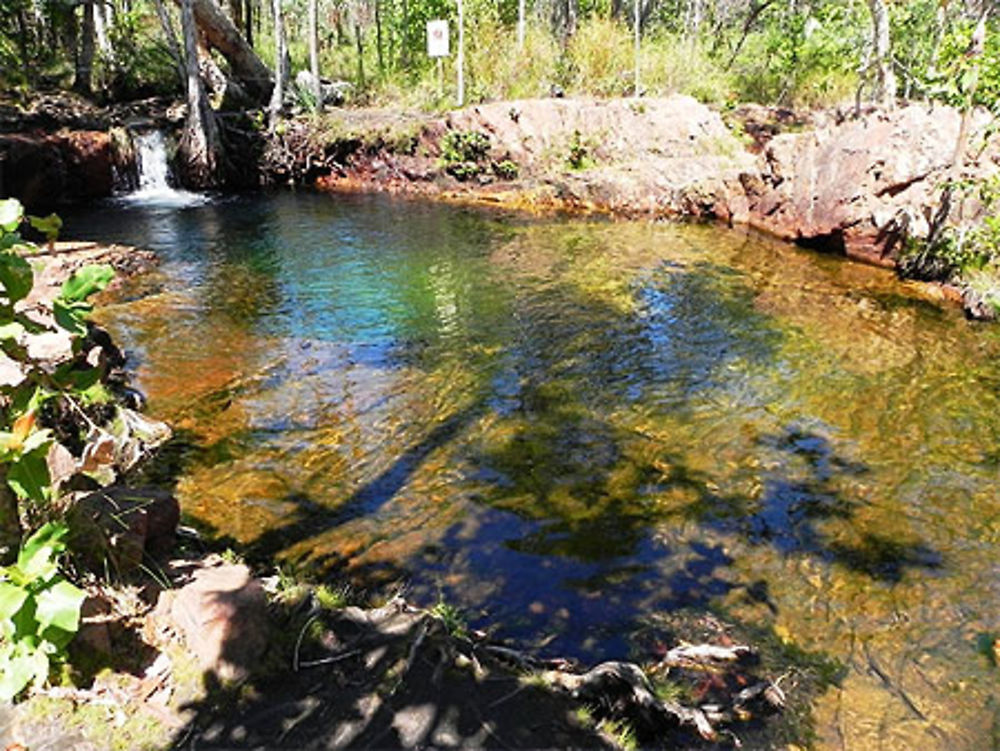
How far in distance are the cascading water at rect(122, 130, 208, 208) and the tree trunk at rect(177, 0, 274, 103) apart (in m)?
4.17

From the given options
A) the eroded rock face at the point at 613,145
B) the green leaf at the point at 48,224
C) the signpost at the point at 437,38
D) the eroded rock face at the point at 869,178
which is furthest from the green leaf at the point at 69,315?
the signpost at the point at 437,38

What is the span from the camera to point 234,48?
68.7 ft

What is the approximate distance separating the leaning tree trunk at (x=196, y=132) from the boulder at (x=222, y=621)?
1624cm

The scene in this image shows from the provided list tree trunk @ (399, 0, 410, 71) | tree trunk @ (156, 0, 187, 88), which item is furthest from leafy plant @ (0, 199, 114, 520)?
tree trunk @ (399, 0, 410, 71)

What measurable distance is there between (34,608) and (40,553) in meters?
0.14

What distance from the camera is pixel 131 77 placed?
66.0 ft

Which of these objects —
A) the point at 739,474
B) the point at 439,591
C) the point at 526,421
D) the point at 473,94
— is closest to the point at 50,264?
the point at 526,421

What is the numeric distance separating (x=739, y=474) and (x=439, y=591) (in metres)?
2.50

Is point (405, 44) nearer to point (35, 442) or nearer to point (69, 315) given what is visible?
point (69, 315)

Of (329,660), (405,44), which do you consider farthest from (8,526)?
(405,44)

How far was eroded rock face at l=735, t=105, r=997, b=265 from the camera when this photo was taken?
10977mm

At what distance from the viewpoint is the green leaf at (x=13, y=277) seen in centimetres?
221

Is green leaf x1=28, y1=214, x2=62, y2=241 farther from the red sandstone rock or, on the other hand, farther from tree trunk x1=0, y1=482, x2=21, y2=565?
the red sandstone rock

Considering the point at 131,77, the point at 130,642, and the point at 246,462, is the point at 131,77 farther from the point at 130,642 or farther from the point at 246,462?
the point at 130,642
